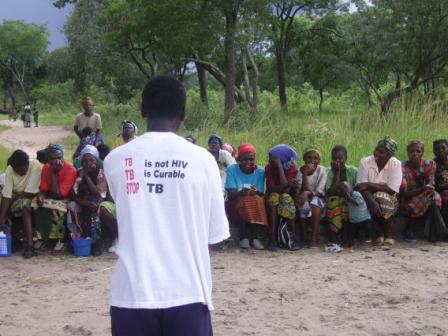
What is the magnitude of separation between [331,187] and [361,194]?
0.97ft

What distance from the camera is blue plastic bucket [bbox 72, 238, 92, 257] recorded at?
217 inches

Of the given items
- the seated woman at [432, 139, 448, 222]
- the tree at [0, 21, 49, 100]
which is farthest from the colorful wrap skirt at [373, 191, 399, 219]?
the tree at [0, 21, 49, 100]

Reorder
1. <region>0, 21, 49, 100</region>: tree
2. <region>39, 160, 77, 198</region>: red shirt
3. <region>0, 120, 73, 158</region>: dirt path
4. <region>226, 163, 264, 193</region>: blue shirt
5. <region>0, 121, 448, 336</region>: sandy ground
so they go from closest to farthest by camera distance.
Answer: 1. <region>0, 121, 448, 336</region>: sandy ground
2. <region>39, 160, 77, 198</region>: red shirt
3. <region>226, 163, 264, 193</region>: blue shirt
4. <region>0, 120, 73, 158</region>: dirt path
5. <region>0, 21, 49, 100</region>: tree

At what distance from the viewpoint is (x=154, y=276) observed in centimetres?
184

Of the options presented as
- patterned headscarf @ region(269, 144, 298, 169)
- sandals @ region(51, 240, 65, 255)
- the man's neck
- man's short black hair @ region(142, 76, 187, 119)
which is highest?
man's short black hair @ region(142, 76, 187, 119)

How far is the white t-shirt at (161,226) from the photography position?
1839 millimetres

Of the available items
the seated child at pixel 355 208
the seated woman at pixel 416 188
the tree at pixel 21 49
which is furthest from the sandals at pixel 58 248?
the tree at pixel 21 49

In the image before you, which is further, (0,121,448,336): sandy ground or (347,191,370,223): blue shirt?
(347,191,370,223): blue shirt

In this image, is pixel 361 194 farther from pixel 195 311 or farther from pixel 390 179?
pixel 195 311

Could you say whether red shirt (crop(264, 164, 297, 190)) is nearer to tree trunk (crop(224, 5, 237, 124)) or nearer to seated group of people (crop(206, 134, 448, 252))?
seated group of people (crop(206, 134, 448, 252))

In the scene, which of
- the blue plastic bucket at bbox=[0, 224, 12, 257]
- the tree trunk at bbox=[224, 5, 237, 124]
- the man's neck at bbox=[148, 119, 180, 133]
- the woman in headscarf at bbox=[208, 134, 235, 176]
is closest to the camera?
the man's neck at bbox=[148, 119, 180, 133]

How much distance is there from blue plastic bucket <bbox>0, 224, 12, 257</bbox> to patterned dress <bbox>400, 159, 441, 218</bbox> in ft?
12.6

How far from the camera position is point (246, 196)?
570 centimetres

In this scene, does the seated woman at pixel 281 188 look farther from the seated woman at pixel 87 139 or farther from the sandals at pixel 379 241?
the seated woman at pixel 87 139
